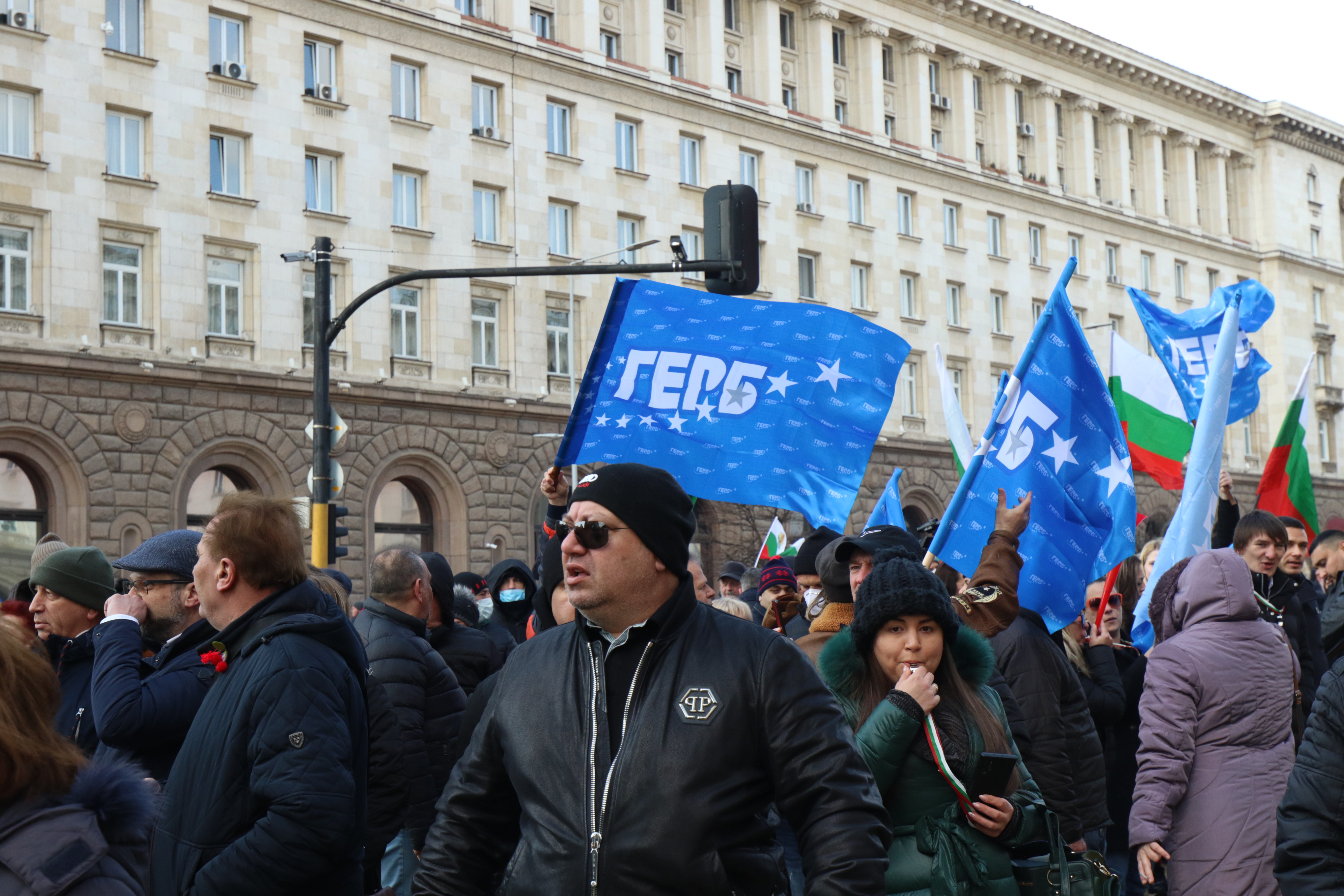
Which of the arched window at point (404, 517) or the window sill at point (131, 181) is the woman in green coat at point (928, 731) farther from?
the arched window at point (404, 517)

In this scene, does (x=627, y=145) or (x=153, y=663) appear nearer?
(x=153, y=663)

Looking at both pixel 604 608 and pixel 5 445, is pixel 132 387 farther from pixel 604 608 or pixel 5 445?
pixel 604 608

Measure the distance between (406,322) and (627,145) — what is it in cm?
786

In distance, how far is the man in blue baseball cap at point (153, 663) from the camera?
4.45 m

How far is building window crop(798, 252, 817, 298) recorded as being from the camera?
40.0 m

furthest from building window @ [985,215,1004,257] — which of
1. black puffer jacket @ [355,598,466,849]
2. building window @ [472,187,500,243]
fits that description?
black puffer jacket @ [355,598,466,849]

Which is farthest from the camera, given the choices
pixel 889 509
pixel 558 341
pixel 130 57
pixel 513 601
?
pixel 558 341

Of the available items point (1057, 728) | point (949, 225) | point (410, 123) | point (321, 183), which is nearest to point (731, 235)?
point (1057, 728)

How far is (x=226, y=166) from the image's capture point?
29016 millimetres

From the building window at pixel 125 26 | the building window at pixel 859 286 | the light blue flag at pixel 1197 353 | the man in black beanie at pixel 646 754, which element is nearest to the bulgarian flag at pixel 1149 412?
the light blue flag at pixel 1197 353

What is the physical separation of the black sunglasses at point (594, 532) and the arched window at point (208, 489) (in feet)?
83.0

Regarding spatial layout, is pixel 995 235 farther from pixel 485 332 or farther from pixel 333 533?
pixel 333 533

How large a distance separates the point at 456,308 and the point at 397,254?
1.75 m

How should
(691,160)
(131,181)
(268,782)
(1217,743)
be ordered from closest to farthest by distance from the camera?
(268,782) → (1217,743) → (131,181) → (691,160)
